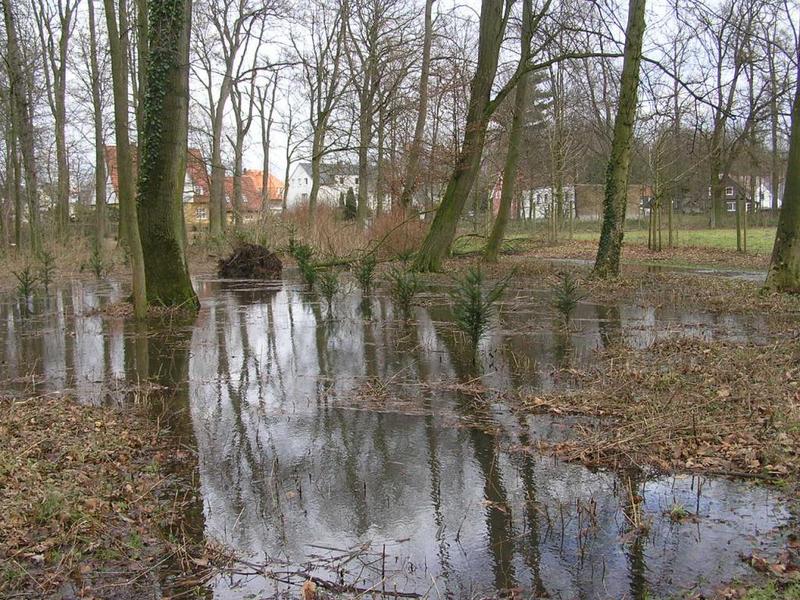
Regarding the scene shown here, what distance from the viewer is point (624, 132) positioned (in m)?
15.4

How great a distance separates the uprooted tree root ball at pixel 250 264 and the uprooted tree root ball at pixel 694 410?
51.1ft

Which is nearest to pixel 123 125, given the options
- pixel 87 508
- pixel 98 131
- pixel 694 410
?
pixel 87 508

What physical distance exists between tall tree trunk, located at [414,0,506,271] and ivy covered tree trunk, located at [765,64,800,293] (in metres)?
8.03

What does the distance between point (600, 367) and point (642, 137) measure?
2439 cm

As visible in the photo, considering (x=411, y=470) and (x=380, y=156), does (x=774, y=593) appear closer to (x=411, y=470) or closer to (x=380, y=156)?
(x=411, y=470)

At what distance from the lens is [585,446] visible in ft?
16.9

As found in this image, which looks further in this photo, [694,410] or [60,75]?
[60,75]

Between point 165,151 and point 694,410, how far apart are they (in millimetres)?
10158

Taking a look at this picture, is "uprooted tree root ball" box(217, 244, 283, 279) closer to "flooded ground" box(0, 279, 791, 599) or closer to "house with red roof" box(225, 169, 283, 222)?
"house with red roof" box(225, 169, 283, 222)

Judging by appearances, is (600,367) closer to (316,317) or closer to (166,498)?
(166,498)

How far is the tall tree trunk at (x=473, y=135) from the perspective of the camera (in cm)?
1838

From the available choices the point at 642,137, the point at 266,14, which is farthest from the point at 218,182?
the point at 642,137

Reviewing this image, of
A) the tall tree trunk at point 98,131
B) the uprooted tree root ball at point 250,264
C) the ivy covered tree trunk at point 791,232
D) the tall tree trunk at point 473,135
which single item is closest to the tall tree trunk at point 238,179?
the tall tree trunk at point 98,131

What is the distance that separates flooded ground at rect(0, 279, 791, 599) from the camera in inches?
138
